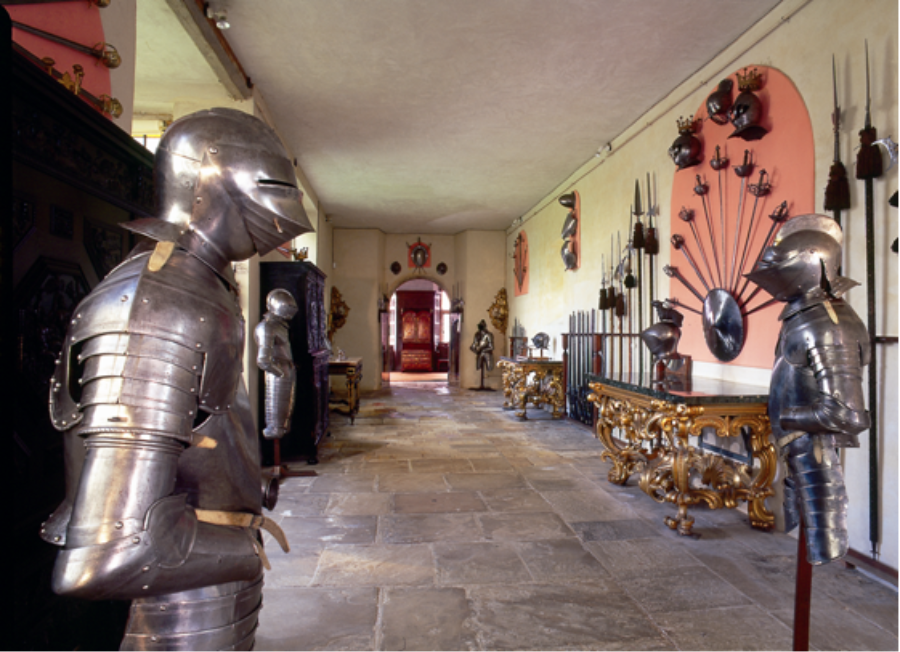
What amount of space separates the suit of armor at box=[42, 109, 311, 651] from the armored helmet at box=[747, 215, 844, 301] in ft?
→ 6.11

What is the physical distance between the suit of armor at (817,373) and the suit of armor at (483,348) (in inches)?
376

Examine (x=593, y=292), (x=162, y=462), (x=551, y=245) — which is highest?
(x=551, y=245)

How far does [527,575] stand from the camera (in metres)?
2.63

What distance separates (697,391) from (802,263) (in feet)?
4.73

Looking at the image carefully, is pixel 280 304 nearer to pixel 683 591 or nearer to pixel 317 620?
pixel 317 620

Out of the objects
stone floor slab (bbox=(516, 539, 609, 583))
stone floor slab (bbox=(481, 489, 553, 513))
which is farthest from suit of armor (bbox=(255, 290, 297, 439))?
stone floor slab (bbox=(516, 539, 609, 583))

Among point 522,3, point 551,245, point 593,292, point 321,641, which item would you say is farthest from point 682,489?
point 551,245

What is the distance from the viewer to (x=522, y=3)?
3656 mm

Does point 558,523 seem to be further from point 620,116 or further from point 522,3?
point 620,116

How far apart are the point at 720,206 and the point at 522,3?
88.9 inches

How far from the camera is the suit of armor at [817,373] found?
190 centimetres

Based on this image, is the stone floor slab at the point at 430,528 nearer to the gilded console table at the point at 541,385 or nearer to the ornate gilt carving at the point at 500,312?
the gilded console table at the point at 541,385

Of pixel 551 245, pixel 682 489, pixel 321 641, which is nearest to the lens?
pixel 321 641

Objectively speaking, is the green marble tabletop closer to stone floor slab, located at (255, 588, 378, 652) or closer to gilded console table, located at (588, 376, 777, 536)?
gilded console table, located at (588, 376, 777, 536)
